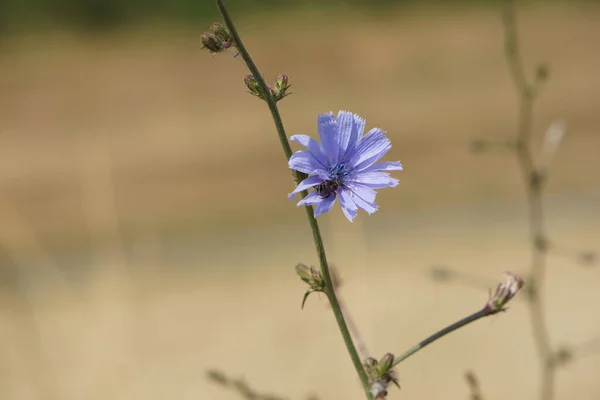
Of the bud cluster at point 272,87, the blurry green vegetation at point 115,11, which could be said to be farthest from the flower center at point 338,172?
the blurry green vegetation at point 115,11

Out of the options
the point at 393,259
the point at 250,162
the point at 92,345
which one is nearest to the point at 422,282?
the point at 393,259

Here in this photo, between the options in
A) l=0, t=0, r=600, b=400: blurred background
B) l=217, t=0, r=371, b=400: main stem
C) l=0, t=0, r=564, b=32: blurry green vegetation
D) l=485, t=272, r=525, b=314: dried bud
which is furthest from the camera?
l=0, t=0, r=564, b=32: blurry green vegetation

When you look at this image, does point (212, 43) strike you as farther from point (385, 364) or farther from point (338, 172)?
point (385, 364)

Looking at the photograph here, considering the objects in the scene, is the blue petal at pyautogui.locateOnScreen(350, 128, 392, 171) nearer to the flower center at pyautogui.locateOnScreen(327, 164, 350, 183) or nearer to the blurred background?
the flower center at pyautogui.locateOnScreen(327, 164, 350, 183)

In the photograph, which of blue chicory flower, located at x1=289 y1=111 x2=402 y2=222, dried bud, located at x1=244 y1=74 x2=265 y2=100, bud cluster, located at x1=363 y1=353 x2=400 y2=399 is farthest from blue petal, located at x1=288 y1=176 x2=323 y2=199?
bud cluster, located at x1=363 y1=353 x2=400 y2=399

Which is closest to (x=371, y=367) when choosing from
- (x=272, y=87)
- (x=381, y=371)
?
(x=381, y=371)
